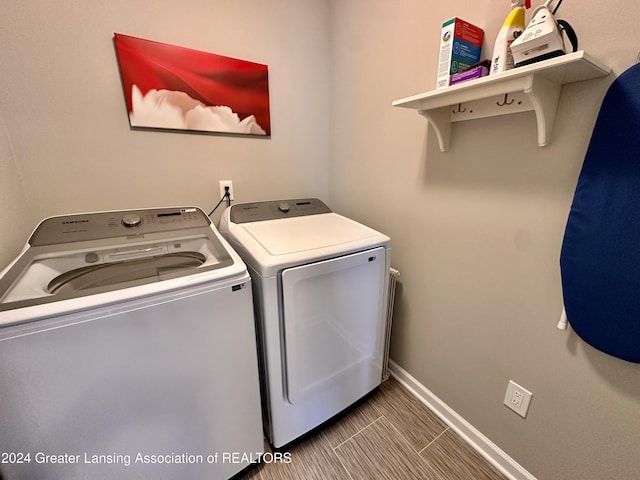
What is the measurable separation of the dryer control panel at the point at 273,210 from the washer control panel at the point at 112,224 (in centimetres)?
19

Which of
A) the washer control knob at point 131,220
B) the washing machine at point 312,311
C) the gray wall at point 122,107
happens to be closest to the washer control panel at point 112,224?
the washer control knob at point 131,220

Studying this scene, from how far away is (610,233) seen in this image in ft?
2.58

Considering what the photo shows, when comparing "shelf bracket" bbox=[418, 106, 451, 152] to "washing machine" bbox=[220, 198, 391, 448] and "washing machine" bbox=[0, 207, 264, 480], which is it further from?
"washing machine" bbox=[0, 207, 264, 480]

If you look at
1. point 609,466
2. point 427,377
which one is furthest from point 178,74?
point 609,466

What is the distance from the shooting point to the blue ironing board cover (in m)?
0.73

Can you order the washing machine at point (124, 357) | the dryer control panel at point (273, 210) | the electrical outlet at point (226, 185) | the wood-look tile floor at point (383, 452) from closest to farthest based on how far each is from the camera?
the washing machine at point (124, 357)
the wood-look tile floor at point (383, 452)
the dryer control panel at point (273, 210)
the electrical outlet at point (226, 185)

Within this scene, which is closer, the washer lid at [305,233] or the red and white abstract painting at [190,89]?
the washer lid at [305,233]

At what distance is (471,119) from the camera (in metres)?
1.11

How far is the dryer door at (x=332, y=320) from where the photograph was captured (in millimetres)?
1094

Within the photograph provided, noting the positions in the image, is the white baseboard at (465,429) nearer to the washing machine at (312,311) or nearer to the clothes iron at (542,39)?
the washing machine at (312,311)

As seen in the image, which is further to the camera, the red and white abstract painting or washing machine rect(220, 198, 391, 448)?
the red and white abstract painting

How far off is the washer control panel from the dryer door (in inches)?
24.3

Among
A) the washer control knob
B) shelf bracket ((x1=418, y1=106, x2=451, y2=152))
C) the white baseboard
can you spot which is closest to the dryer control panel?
the washer control knob

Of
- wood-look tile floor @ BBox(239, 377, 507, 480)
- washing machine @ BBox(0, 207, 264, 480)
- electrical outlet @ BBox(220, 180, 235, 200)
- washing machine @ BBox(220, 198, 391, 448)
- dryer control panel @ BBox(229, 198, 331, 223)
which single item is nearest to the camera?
washing machine @ BBox(0, 207, 264, 480)
